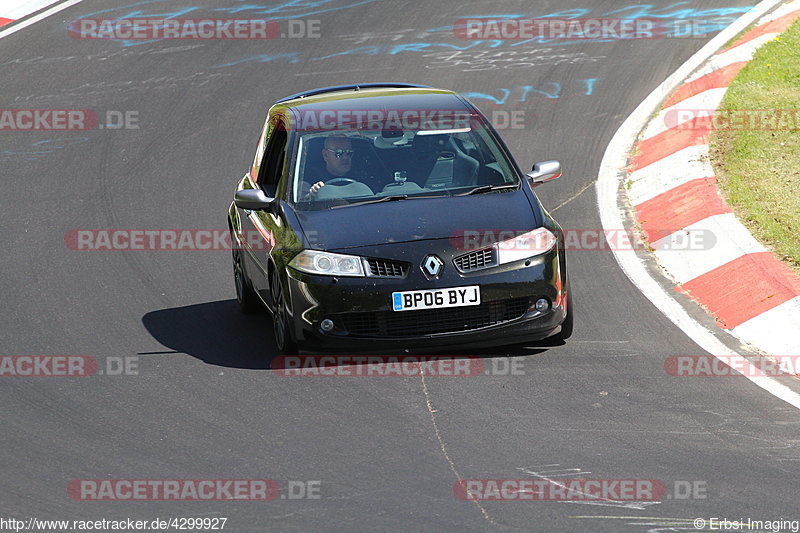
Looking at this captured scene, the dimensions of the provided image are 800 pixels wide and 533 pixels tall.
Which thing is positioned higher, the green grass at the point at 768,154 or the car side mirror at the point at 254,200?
the car side mirror at the point at 254,200

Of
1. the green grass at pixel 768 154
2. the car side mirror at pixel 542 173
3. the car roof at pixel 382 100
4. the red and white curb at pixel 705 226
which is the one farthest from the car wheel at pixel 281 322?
the green grass at pixel 768 154

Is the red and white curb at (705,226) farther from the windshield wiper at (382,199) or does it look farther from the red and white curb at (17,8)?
the red and white curb at (17,8)

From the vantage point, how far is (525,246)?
8125mm

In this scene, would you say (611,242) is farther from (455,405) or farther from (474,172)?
(455,405)

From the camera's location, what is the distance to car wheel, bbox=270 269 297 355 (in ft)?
27.2

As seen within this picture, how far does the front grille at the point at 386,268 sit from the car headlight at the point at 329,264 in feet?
0.25

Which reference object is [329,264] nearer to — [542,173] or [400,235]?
[400,235]

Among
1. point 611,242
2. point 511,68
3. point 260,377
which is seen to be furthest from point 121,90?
point 260,377

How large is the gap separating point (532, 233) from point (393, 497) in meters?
2.58

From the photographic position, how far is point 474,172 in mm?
8891

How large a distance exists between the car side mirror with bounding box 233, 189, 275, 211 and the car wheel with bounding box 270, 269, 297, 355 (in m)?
0.56

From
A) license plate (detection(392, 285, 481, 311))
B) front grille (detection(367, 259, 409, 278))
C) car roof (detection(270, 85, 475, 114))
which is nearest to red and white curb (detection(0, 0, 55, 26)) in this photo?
car roof (detection(270, 85, 475, 114))

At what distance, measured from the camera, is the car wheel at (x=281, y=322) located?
Answer: 27.2ft

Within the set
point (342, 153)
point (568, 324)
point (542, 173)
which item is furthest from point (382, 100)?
point (568, 324)
